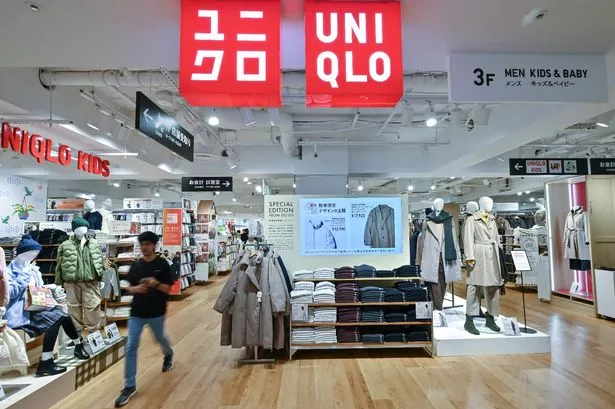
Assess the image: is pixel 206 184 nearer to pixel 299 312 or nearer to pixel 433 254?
pixel 299 312

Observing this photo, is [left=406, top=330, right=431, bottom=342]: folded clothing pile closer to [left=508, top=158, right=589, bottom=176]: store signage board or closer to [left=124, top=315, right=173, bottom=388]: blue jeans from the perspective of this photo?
[left=124, top=315, right=173, bottom=388]: blue jeans

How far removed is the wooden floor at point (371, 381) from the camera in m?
3.67

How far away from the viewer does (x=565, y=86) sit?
300 centimetres

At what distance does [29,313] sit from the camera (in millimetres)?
3828

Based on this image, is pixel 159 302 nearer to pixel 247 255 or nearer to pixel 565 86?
pixel 247 255

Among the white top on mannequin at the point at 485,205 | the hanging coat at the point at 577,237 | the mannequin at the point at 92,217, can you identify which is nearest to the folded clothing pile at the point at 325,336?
the white top on mannequin at the point at 485,205

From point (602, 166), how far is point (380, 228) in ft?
15.2

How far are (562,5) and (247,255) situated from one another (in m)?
4.02

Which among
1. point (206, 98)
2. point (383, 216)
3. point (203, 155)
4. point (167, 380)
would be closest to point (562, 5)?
point (206, 98)

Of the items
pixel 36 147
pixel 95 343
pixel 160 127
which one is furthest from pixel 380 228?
pixel 36 147

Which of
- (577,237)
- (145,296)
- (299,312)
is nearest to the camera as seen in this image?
(145,296)

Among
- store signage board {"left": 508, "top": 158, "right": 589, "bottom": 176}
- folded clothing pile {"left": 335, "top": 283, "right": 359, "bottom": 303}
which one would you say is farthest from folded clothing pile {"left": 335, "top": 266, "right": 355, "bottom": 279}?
store signage board {"left": 508, "top": 158, "right": 589, "bottom": 176}

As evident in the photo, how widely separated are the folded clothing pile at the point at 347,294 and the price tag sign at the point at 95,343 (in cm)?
291

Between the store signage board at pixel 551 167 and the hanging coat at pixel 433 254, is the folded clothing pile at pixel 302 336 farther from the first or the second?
the store signage board at pixel 551 167
